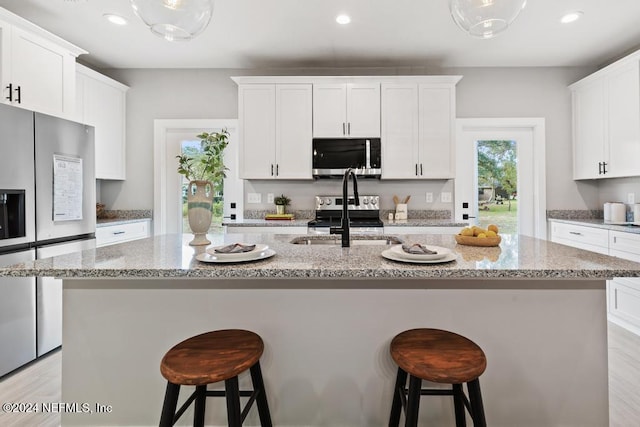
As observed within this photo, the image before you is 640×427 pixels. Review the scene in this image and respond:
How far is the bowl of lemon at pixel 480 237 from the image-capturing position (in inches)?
61.4

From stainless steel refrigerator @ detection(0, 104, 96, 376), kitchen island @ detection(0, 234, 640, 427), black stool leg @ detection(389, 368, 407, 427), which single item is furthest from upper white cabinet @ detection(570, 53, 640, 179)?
stainless steel refrigerator @ detection(0, 104, 96, 376)

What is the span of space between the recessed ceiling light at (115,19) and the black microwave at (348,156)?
79.1 inches

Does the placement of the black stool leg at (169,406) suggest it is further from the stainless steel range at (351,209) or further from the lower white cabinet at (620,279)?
the lower white cabinet at (620,279)

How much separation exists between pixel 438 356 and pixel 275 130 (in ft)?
9.45

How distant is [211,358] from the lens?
1099mm

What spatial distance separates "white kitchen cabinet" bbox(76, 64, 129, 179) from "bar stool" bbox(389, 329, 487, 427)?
357cm

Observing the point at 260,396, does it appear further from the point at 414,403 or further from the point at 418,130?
the point at 418,130

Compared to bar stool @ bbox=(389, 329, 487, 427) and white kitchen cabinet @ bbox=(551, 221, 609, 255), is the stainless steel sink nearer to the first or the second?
bar stool @ bbox=(389, 329, 487, 427)

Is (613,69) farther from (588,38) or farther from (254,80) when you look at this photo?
(254,80)

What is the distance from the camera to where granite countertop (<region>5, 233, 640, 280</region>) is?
1099mm

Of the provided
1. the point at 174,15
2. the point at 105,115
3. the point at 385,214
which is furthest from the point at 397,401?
the point at 105,115

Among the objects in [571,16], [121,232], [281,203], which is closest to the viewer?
[571,16]

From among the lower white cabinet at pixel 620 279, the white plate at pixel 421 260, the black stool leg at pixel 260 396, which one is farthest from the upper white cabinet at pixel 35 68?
the lower white cabinet at pixel 620 279

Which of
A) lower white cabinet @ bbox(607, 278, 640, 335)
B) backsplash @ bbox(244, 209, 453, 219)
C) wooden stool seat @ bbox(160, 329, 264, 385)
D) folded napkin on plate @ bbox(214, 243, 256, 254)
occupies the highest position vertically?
backsplash @ bbox(244, 209, 453, 219)
